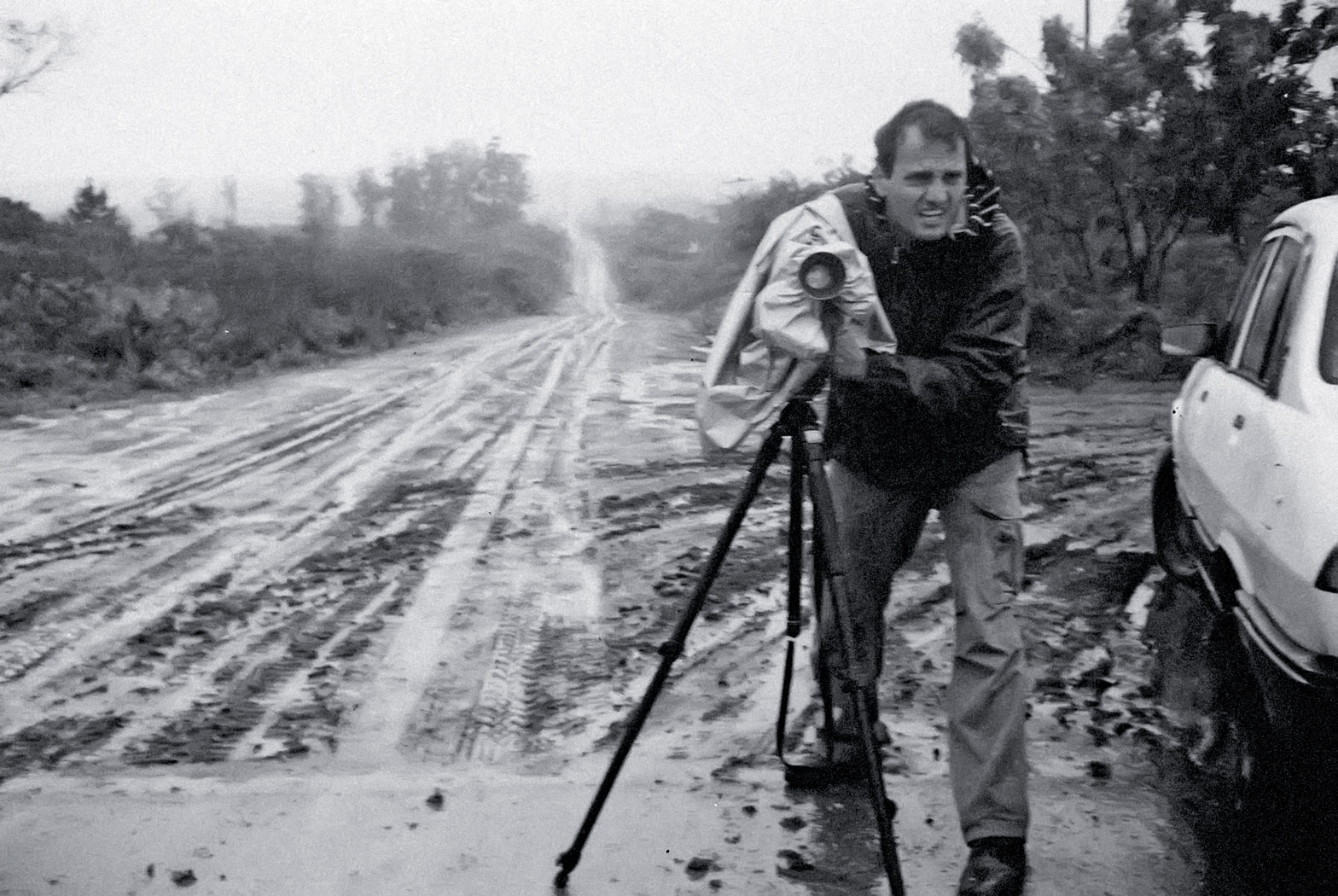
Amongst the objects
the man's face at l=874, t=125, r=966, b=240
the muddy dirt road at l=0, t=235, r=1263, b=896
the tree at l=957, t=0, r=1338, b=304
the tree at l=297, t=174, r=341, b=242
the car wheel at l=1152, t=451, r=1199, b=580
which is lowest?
the muddy dirt road at l=0, t=235, r=1263, b=896

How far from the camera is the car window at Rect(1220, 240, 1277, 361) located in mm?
4959

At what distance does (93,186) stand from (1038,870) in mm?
42958

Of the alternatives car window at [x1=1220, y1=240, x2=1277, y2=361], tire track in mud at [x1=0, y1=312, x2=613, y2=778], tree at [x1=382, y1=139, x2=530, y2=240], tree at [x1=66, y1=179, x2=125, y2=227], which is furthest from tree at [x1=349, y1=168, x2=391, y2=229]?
car window at [x1=1220, y1=240, x2=1277, y2=361]

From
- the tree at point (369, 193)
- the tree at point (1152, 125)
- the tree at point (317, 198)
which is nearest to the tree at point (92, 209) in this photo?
the tree at point (317, 198)

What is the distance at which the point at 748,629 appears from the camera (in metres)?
6.03

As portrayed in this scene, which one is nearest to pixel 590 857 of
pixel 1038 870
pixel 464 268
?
pixel 1038 870

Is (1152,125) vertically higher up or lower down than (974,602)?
higher up

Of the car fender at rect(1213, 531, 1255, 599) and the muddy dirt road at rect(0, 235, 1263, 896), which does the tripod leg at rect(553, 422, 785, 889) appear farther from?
the car fender at rect(1213, 531, 1255, 599)

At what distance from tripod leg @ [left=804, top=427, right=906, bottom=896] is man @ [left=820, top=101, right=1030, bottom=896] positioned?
26 centimetres

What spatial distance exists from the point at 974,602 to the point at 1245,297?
2.29 metres

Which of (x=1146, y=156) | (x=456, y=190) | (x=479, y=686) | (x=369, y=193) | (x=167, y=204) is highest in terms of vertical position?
(x=456, y=190)

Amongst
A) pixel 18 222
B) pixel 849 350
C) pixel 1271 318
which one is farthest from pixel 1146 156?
pixel 18 222

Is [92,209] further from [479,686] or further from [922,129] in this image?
[922,129]

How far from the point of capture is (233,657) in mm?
5664
